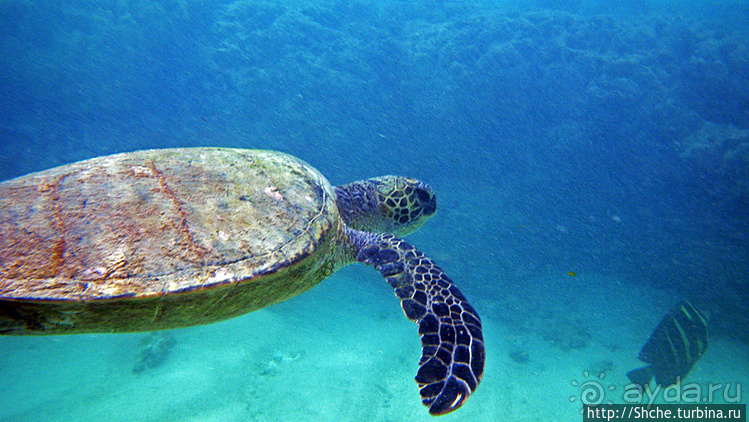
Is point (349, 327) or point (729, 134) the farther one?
point (729, 134)

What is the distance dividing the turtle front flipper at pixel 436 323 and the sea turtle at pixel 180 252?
10mm

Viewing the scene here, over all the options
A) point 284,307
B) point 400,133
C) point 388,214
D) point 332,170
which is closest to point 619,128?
point 400,133

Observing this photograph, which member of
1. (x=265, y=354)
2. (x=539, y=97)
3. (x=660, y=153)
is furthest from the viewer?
(x=539, y=97)

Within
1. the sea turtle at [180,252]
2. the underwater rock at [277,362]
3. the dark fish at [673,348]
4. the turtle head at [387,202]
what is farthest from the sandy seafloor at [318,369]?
the sea turtle at [180,252]

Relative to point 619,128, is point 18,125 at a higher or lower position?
lower

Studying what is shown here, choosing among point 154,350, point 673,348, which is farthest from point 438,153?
point 154,350

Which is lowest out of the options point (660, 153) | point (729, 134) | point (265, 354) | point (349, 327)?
point (349, 327)

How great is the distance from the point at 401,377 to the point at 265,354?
4.33m

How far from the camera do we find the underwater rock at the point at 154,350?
888 cm

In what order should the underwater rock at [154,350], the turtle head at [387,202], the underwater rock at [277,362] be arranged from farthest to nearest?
1. the underwater rock at [154,350]
2. the underwater rock at [277,362]
3. the turtle head at [387,202]

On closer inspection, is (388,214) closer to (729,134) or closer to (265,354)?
(265,354)

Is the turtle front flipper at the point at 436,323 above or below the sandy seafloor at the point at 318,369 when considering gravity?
above

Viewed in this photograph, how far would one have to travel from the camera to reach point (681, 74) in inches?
648

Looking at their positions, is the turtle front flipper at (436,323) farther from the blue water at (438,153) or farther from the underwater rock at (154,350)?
the underwater rock at (154,350)
